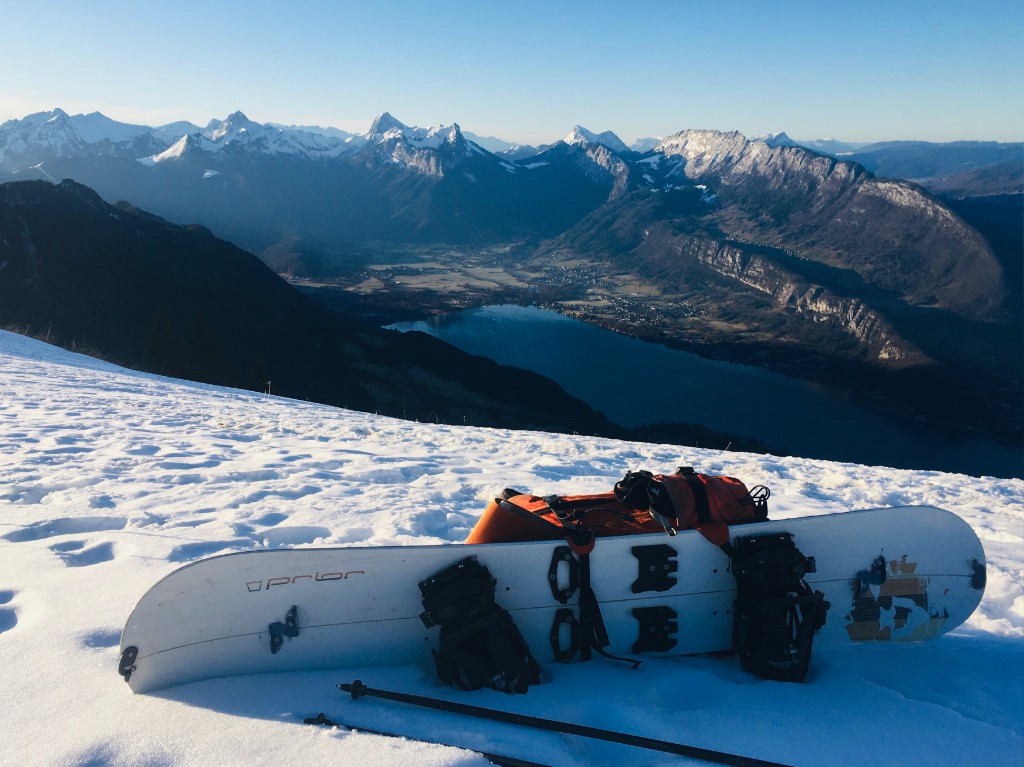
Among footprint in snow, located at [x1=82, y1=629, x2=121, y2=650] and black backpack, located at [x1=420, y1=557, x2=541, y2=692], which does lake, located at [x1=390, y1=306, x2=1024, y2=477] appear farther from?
footprint in snow, located at [x1=82, y1=629, x2=121, y2=650]

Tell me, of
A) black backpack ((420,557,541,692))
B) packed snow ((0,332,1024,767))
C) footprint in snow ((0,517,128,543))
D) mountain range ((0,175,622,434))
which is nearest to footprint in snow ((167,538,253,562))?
packed snow ((0,332,1024,767))

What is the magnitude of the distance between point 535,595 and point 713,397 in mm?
74912

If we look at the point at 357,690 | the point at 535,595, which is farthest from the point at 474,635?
the point at 357,690

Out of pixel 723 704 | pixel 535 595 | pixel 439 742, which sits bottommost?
pixel 723 704

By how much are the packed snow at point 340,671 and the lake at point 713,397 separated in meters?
56.3

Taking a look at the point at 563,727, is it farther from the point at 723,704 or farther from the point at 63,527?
the point at 63,527

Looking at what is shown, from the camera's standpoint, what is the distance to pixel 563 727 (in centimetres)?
287

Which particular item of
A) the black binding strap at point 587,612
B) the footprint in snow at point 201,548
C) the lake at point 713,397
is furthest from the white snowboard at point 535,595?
the lake at point 713,397

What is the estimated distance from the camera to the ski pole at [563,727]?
2732 millimetres

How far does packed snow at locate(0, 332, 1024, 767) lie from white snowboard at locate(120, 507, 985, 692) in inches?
5.5

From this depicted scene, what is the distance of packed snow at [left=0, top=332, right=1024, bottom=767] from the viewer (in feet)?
8.70

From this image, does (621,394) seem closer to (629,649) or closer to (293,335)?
(293,335)

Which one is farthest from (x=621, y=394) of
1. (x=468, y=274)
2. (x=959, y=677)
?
(x=468, y=274)

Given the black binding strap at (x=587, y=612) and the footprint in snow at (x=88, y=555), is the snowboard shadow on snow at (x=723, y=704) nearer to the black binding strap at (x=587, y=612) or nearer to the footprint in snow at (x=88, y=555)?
the black binding strap at (x=587, y=612)
